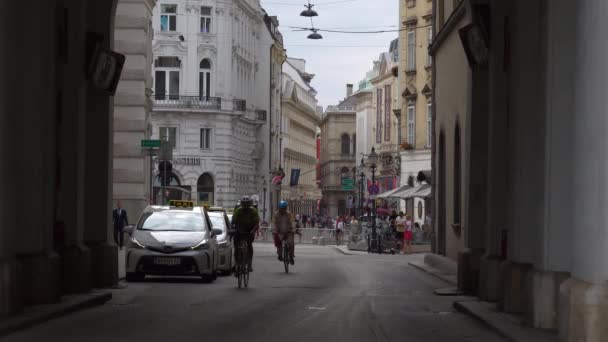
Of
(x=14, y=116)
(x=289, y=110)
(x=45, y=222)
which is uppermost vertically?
(x=289, y=110)

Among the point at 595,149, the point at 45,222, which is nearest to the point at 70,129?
the point at 45,222

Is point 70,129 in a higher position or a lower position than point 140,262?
higher

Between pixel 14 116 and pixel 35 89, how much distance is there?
1.18 meters

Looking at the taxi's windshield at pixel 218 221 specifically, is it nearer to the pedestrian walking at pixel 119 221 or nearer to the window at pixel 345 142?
the pedestrian walking at pixel 119 221

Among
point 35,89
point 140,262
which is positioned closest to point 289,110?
point 140,262

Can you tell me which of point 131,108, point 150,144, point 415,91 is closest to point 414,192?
point 415,91

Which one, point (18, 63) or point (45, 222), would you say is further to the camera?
point (45, 222)

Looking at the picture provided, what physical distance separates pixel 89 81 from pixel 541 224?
31.4ft

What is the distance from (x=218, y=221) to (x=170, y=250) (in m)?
4.97

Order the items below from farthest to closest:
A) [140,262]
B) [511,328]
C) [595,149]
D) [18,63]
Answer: [140,262] → [18,63] → [511,328] → [595,149]

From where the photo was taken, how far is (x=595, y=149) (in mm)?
12797

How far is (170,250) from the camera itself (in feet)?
86.4

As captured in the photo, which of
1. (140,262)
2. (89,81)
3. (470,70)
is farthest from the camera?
(140,262)

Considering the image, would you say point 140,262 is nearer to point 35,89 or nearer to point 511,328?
point 35,89
